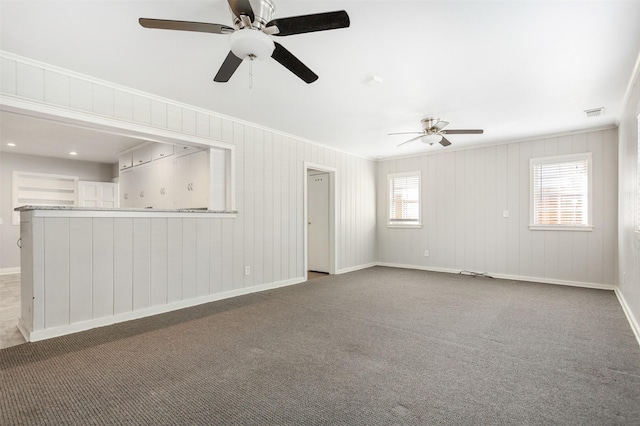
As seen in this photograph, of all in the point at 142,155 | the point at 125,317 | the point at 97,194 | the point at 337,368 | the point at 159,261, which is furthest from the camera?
the point at 97,194

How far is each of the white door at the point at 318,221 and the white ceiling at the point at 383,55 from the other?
7.43 ft

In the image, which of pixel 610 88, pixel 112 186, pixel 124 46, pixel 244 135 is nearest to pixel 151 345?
pixel 124 46

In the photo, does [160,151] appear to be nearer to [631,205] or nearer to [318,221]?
→ [318,221]

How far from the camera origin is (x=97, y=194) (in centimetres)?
777

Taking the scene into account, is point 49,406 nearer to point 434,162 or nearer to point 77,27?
point 77,27

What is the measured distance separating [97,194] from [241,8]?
25.5ft

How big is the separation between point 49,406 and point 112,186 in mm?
7337

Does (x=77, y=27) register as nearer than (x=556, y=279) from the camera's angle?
Yes

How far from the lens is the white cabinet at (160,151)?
5.16 meters

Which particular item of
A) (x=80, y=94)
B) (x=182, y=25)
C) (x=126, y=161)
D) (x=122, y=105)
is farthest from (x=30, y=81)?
(x=126, y=161)

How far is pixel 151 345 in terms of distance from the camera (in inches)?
107

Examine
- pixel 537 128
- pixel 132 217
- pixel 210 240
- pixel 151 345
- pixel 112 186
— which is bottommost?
pixel 151 345

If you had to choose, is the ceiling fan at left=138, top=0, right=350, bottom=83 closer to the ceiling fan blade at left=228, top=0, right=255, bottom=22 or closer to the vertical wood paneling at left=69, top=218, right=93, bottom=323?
the ceiling fan blade at left=228, top=0, right=255, bottom=22

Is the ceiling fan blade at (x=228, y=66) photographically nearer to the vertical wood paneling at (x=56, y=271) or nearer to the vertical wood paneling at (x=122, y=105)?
the vertical wood paneling at (x=122, y=105)
